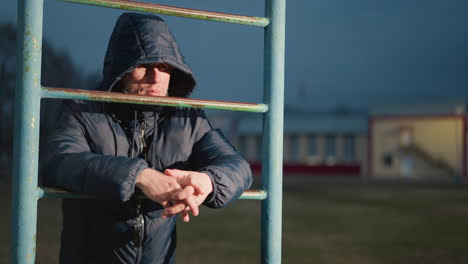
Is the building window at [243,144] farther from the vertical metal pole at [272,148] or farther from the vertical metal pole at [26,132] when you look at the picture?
the vertical metal pole at [26,132]

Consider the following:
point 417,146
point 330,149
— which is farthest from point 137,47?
point 330,149

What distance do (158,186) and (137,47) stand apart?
1.59ft

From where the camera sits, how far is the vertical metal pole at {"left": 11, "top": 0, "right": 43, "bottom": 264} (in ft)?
4.35

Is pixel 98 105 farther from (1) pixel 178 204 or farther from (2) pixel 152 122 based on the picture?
(1) pixel 178 204

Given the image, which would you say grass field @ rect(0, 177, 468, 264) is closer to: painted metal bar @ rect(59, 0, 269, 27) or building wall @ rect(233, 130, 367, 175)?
painted metal bar @ rect(59, 0, 269, 27)

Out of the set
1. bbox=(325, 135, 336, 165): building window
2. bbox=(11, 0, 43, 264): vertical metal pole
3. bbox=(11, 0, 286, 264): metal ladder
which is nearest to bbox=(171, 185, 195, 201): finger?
bbox=(11, 0, 286, 264): metal ladder

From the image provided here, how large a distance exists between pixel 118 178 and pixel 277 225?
547 millimetres

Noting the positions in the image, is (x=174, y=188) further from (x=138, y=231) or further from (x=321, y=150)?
(x=321, y=150)

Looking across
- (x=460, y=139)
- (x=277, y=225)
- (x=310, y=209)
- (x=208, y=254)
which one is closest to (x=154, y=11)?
(x=277, y=225)

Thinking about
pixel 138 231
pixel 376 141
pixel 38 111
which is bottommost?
pixel 138 231

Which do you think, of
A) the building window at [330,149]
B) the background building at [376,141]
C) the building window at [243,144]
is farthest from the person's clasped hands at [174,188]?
the building window at [243,144]

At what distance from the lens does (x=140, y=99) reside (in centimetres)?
143

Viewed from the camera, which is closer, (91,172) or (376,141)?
(91,172)

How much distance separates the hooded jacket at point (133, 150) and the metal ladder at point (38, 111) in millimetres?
101
